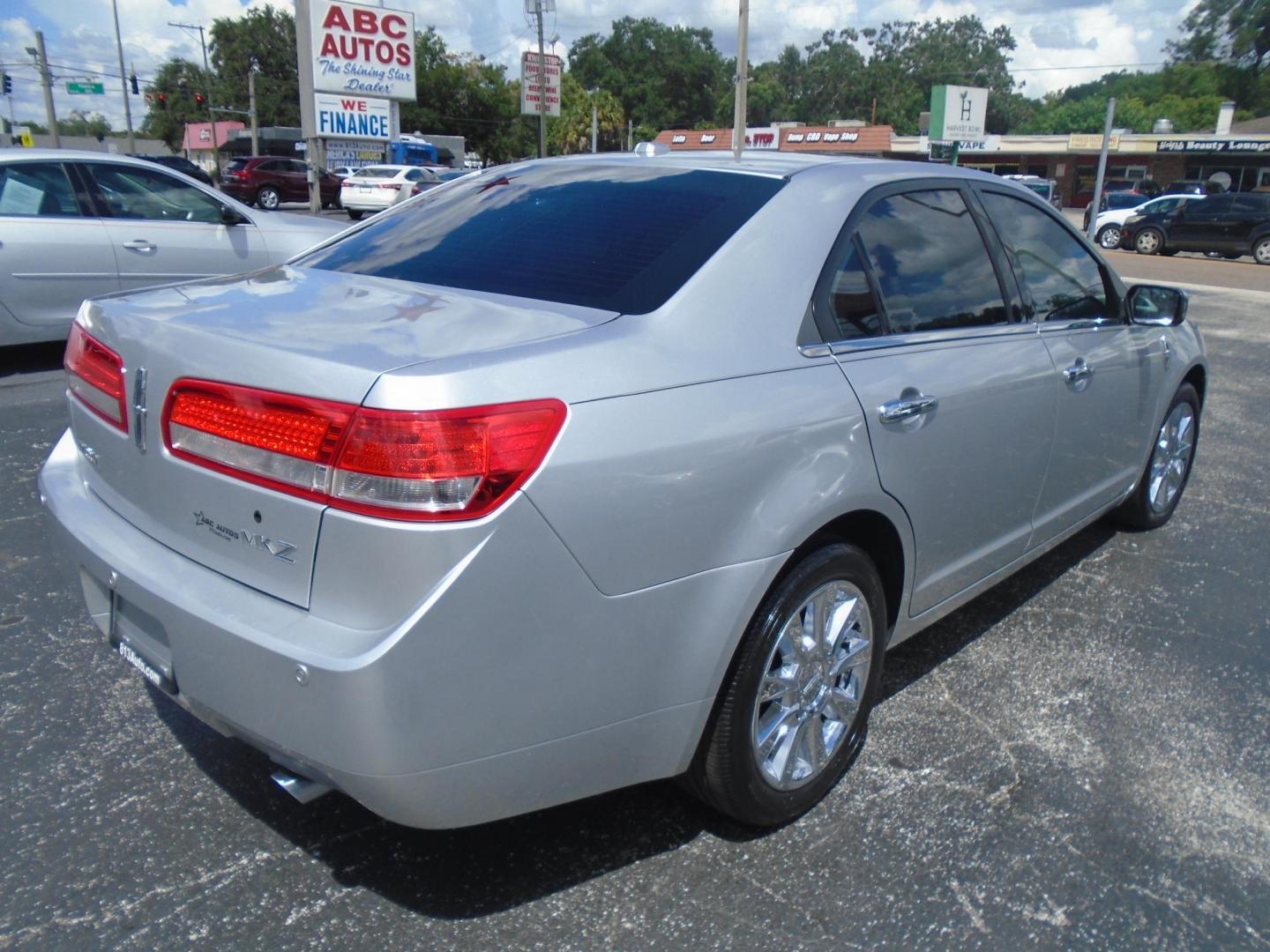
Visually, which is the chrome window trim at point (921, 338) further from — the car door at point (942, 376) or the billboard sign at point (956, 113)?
the billboard sign at point (956, 113)

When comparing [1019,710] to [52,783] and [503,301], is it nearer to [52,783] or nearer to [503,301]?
[503,301]

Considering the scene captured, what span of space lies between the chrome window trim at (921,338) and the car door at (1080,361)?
215 mm

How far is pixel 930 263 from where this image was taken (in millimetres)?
3113

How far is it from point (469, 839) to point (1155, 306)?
3.34 m

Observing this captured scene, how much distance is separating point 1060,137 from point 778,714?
225ft

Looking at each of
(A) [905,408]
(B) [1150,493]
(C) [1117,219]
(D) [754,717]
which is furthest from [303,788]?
(C) [1117,219]

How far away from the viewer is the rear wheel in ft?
85.5

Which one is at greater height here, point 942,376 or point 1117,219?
point 942,376

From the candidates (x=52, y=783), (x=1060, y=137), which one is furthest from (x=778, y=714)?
(x=1060, y=137)

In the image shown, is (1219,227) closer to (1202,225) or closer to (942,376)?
(1202,225)

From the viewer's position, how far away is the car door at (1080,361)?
3.54 m

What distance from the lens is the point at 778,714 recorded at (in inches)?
101

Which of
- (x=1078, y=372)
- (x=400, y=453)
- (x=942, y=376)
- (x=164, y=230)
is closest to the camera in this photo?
(x=400, y=453)

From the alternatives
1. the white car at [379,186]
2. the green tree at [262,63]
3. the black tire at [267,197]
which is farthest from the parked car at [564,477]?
the green tree at [262,63]
